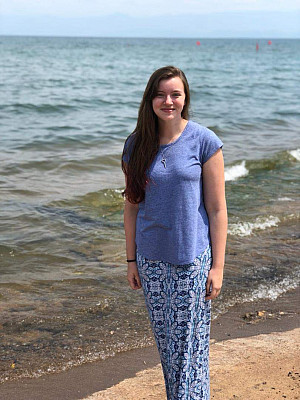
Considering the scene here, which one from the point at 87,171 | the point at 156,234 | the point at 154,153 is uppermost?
the point at 154,153

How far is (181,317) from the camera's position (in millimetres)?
2982

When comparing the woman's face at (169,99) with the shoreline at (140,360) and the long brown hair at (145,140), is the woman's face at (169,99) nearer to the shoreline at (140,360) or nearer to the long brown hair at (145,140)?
the long brown hair at (145,140)

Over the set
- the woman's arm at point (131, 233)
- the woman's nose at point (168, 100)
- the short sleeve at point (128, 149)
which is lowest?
the woman's arm at point (131, 233)

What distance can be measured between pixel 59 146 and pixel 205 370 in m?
11.3

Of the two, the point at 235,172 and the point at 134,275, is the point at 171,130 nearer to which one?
the point at 134,275

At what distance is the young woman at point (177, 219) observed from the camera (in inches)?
115

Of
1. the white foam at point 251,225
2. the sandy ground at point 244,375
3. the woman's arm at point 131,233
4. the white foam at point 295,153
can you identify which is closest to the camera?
the woman's arm at point 131,233

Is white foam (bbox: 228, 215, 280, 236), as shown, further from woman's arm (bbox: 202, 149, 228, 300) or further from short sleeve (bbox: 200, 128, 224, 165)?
short sleeve (bbox: 200, 128, 224, 165)

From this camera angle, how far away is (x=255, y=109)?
74.4 feet

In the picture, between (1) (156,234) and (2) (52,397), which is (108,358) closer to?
(2) (52,397)

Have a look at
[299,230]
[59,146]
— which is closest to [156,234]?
[299,230]

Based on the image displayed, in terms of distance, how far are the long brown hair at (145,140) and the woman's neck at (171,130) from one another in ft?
0.14

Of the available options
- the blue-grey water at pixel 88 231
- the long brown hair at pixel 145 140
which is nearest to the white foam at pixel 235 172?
the blue-grey water at pixel 88 231

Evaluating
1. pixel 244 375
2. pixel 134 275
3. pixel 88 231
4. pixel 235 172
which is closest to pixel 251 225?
pixel 88 231
